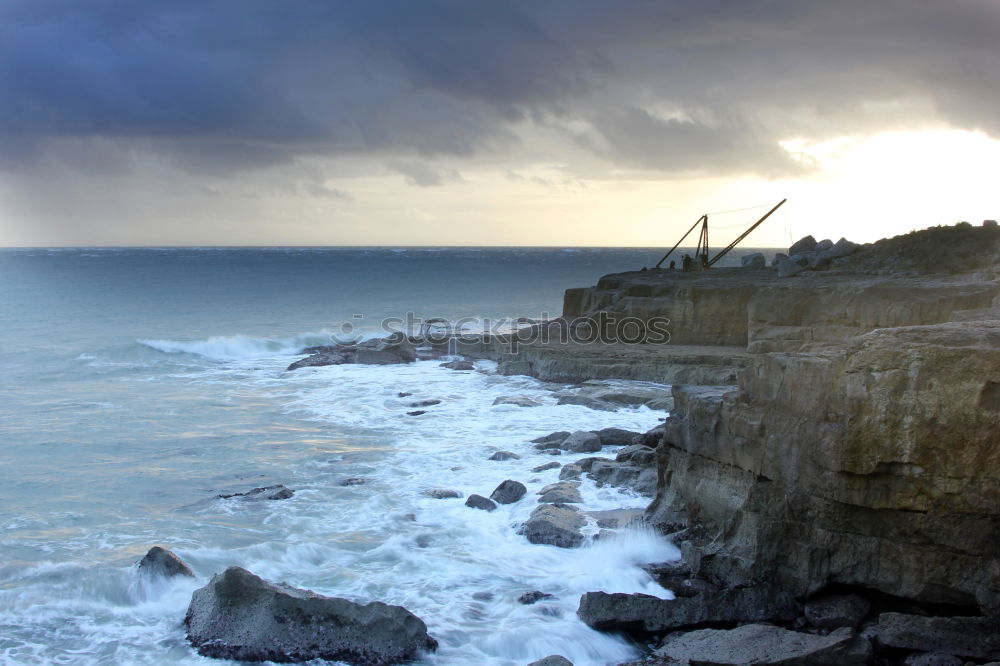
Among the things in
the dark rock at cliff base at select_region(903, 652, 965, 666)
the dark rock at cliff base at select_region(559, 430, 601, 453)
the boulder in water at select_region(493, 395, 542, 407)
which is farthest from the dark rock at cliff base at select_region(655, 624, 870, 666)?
the boulder in water at select_region(493, 395, 542, 407)

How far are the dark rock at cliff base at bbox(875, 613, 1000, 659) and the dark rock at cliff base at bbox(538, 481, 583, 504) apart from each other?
5.99m

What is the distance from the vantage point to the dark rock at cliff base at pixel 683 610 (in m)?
9.65

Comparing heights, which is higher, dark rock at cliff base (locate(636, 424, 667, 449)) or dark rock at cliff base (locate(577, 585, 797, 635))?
dark rock at cliff base (locate(636, 424, 667, 449))

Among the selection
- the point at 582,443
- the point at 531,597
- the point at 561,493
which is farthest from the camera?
the point at 582,443

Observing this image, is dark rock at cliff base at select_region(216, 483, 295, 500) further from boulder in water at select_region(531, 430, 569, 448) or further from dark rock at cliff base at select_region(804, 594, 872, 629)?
dark rock at cliff base at select_region(804, 594, 872, 629)

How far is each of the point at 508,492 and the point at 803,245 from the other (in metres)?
27.4

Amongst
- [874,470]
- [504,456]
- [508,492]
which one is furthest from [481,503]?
[874,470]

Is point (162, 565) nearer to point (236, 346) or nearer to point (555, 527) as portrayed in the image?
A: point (555, 527)

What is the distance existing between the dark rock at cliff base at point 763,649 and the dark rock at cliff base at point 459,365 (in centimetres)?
2128

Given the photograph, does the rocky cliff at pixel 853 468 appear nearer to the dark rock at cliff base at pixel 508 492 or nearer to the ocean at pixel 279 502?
the ocean at pixel 279 502

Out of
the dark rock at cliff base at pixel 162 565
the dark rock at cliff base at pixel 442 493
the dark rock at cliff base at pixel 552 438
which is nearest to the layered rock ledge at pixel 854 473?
the dark rock at cliff base at pixel 442 493

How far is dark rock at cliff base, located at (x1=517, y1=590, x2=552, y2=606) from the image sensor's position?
10609mm

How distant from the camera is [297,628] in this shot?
30.5 ft

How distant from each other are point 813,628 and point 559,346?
64.9 feet
